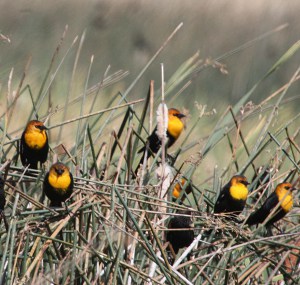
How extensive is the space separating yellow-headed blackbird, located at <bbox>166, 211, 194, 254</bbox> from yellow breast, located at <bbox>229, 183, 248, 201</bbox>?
208mm

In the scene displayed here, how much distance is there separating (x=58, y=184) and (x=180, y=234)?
0.49 meters

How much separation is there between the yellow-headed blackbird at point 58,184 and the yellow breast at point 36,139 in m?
0.48

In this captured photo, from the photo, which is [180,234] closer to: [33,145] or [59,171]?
[59,171]

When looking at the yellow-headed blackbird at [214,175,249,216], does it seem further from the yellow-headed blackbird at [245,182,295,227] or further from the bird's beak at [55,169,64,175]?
the bird's beak at [55,169,64,175]

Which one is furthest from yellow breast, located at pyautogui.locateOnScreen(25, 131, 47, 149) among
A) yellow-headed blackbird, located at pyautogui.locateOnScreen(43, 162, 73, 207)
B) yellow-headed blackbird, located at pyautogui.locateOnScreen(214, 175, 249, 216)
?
→ yellow-headed blackbird, located at pyautogui.locateOnScreen(214, 175, 249, 216)

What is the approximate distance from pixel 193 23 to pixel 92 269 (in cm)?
740

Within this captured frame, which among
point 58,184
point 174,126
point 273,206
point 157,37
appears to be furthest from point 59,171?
point 157,37

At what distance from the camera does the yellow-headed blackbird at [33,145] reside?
13.3ft

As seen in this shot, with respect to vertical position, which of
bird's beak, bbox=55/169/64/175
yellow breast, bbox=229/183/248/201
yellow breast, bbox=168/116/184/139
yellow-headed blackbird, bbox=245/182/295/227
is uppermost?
yellow breast, bbox=168/116/184/139

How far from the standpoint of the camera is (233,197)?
3.76 m

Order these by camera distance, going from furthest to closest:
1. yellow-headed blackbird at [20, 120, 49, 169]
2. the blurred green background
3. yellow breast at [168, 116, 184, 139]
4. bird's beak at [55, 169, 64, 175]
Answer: the blurred green background → yellow breast at [168, 116, 184, 139] → yellow-headed blackbird at [20, 120, 49, 169] → bird's beak at [55, 169, 64, 175]

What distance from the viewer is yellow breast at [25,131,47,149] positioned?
406cm

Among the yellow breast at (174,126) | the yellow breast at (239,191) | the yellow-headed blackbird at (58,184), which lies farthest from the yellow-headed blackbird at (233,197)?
the yellow breast at (174,126)

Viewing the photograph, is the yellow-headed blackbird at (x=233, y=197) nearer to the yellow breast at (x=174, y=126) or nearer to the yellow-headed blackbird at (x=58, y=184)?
the yellow-headed blackbird at (x=58, y=184)
